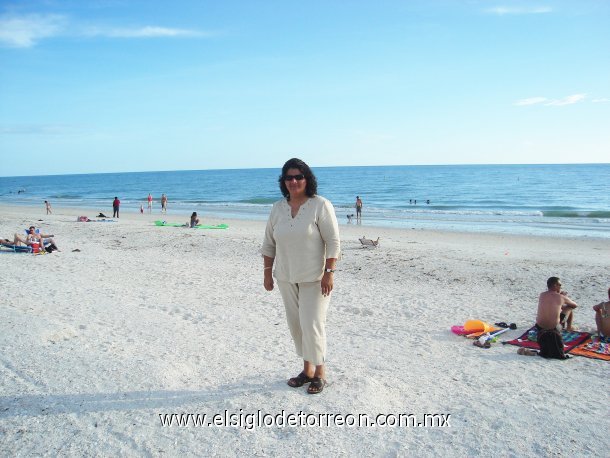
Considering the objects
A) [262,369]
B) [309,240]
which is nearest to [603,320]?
[262,369]

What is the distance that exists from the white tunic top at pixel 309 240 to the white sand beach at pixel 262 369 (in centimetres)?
111

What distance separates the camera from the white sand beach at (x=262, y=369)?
3295mm

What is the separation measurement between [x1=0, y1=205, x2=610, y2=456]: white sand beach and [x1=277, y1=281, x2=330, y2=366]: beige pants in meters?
0.40

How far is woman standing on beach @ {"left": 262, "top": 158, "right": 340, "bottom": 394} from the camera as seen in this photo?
370 cm

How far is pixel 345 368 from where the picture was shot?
4.66 m

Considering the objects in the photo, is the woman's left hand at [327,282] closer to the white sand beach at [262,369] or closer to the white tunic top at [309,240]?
the white tunic top at [309,240]

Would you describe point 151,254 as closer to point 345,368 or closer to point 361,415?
point 345,368

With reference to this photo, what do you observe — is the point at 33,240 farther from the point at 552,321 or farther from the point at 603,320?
the point at 603,320

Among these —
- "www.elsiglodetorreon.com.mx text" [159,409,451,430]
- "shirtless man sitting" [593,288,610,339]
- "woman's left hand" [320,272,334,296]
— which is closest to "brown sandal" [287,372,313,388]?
"www.elsiglodetorreon.com.mx text" [159,409,451,430]

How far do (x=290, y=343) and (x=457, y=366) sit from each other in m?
1.93

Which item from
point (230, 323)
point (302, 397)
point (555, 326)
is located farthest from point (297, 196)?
point (555, 326)

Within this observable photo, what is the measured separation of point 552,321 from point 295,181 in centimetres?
402

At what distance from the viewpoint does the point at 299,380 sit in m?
4.12

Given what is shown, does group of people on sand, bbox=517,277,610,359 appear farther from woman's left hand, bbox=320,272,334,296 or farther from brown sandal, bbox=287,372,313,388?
woman's left hand, bbox=320,272,334,296
